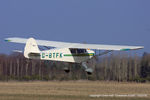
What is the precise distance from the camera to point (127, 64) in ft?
155

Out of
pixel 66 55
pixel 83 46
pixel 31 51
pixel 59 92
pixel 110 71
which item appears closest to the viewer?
pixel 59 92

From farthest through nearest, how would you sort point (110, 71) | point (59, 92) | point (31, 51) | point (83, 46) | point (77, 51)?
point (110, 71) → point (77, 51) → point (83, 46) → point (31, 51) → point (59, 92)

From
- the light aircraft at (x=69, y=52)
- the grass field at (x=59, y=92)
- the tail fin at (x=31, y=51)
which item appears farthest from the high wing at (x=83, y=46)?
the grass field at (x=59, y=92)

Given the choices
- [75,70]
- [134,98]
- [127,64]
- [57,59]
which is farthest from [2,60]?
[134,98]

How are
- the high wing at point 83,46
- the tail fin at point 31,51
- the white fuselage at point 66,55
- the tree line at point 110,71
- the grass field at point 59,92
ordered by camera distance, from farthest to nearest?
the tree line at point 110,71, the white fuselage at point 66,55, the high wing at point 83,46, the tail fin at point 31,51, the grass field at point 59,92

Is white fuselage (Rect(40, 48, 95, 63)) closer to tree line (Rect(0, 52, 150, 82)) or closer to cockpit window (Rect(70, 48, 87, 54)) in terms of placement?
cockpit window (Rect(70, 48, 87, 54))

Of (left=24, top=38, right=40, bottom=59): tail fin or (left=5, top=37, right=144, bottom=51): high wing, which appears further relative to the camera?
(left=5, top=37, right=144, bottom=51): high wing

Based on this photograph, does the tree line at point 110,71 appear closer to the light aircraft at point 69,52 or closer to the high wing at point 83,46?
the high wing at point 83,46

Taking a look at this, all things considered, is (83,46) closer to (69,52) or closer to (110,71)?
(69,52)

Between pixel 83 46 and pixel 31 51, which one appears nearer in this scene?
pixel 31 51

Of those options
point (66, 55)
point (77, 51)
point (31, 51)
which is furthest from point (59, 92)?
point (77, 51)

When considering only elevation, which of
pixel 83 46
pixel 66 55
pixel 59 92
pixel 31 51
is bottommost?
pixel 59 92

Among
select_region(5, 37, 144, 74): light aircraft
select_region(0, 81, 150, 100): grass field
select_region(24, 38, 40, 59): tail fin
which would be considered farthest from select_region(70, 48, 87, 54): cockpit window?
select_region(0, 81, 150, 100): grass field

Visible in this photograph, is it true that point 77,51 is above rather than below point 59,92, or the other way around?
above
